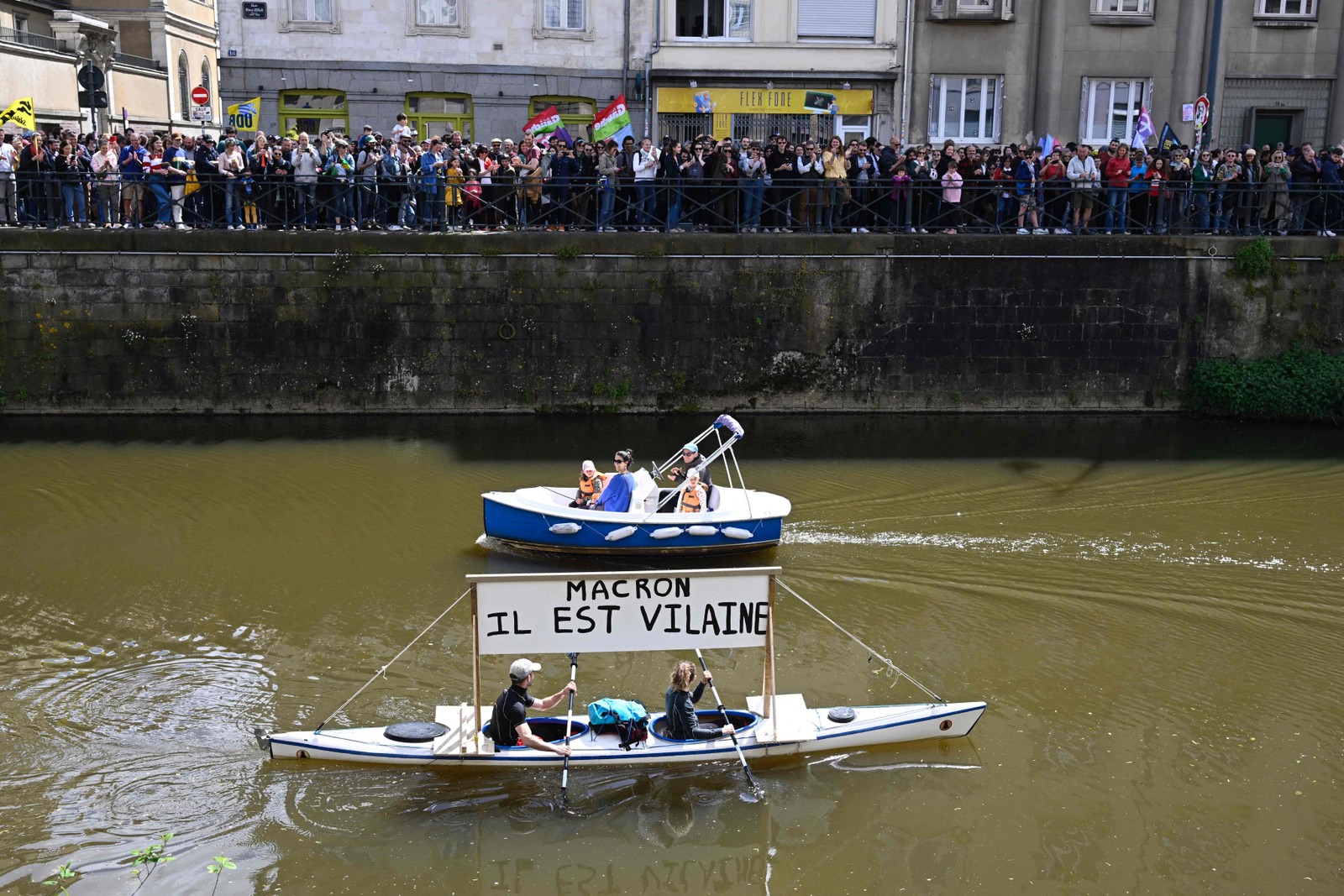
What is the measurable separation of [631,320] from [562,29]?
8.06m

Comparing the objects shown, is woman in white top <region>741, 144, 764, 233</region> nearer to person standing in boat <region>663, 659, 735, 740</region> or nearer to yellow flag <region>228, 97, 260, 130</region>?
yellow flag <region>228, 97, 260, 130</region>

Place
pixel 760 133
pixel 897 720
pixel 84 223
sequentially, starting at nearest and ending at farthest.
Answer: pixel 897 720 < pixel 84 223 < pixel 760 133

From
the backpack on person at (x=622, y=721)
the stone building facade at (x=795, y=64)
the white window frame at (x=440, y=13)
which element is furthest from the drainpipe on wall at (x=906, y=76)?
the backpack on person at (x=622, y=721)

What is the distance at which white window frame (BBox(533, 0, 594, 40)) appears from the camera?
2336cm

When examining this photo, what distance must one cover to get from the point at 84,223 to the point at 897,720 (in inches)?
563

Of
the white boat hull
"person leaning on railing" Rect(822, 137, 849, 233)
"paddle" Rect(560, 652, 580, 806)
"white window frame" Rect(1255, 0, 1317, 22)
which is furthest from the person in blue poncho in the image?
"white window frame" Rect(1255, 0, 1317, 22)

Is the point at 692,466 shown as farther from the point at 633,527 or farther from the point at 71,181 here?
the point at 71,181

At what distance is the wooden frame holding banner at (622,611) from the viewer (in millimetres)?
8570

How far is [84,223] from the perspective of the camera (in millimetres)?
17812

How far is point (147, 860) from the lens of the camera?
736 centimetres

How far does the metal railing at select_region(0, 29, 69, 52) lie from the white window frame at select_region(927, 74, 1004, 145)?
69.0ft

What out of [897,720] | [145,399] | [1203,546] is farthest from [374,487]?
[1203,546]

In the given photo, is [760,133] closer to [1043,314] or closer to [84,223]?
[1043,314]

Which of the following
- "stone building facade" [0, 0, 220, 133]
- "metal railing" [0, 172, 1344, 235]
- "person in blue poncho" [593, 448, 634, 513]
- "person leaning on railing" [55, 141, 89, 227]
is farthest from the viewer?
"stone building facade" [0, 0, 220, 133]
